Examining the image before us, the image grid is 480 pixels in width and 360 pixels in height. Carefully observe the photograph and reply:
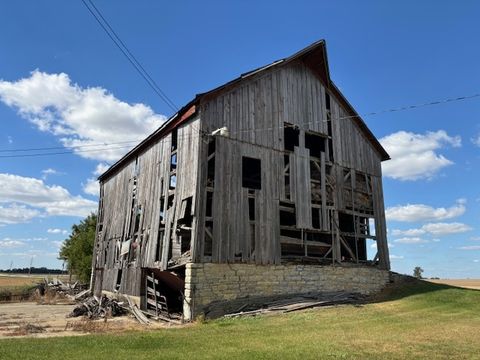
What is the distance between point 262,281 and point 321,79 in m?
11.8

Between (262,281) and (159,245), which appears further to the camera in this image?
(159,245)

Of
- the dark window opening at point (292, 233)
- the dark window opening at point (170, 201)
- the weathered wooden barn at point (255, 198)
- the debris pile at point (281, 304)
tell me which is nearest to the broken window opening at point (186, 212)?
the weathered wooden barn at point (255, 198)

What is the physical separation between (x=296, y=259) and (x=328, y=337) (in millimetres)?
8309

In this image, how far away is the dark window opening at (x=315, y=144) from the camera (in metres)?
23.1

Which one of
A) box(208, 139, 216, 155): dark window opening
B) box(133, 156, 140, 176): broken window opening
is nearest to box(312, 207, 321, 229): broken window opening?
box(208, 139, 216, 155): dark window opening

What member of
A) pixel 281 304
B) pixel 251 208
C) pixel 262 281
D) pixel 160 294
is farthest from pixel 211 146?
pixel 160 294

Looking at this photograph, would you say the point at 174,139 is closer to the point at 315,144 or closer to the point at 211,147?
the point at 211,147

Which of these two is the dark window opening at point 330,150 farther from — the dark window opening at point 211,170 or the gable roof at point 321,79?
the dark window opening at point 211,170

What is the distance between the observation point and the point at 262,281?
18.0m

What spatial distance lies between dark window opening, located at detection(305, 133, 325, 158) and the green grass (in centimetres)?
969

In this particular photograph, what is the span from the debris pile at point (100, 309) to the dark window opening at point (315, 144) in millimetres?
13079

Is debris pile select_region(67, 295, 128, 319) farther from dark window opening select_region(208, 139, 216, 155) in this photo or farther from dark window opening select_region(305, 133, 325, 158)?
dark window opening select_region(305, 133, 325, 158)

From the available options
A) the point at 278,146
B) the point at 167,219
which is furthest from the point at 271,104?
the point at 167,219

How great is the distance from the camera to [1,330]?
15180mm
